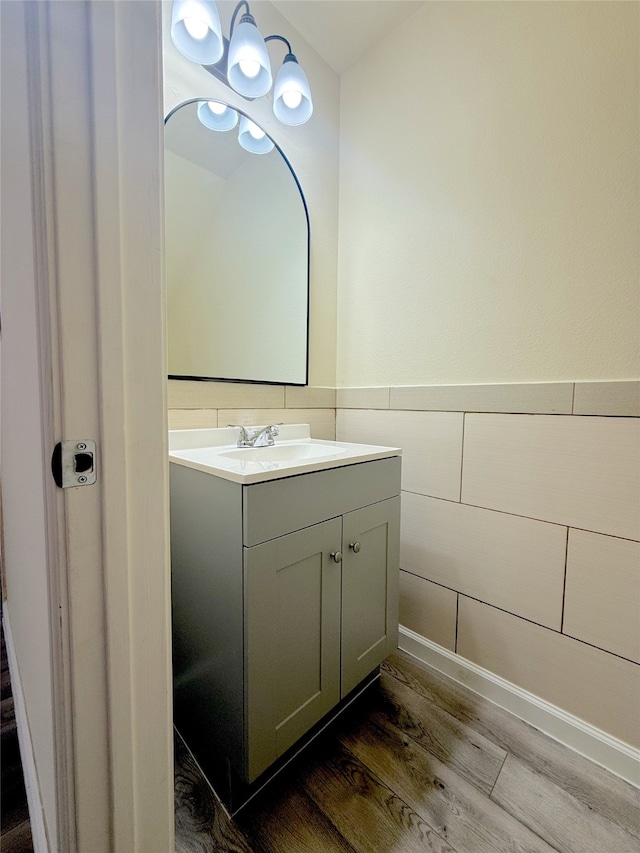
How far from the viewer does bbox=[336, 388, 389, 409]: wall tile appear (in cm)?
151

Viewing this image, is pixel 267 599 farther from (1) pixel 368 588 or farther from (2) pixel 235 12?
(2) pixel 235 12

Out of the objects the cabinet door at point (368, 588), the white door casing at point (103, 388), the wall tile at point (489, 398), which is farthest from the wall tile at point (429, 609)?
the white door casing at point (103, 388)

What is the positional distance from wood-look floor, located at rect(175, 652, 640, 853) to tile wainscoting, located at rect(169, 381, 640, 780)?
0.17 metres

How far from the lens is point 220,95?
4.05 feet

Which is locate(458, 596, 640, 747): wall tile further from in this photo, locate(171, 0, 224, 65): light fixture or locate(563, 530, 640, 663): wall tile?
locate(171, 0, 224, 65): light fixture

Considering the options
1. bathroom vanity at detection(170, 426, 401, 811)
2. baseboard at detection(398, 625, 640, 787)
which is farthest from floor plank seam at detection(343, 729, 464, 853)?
baseboard at detection(398, 625, 640, 787)

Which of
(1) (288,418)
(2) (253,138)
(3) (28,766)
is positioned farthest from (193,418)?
(2) (253,138)

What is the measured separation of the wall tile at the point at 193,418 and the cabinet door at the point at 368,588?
0.58 metres

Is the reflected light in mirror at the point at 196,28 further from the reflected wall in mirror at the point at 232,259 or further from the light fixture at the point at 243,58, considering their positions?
the reflected wall in mirror at the point at 232,259

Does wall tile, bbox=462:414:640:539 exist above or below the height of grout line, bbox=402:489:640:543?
above

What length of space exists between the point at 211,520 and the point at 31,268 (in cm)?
60

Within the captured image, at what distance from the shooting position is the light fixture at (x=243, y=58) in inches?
42.2

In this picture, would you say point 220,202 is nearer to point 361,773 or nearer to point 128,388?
point 128,388

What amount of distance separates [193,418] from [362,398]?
0.71 m
